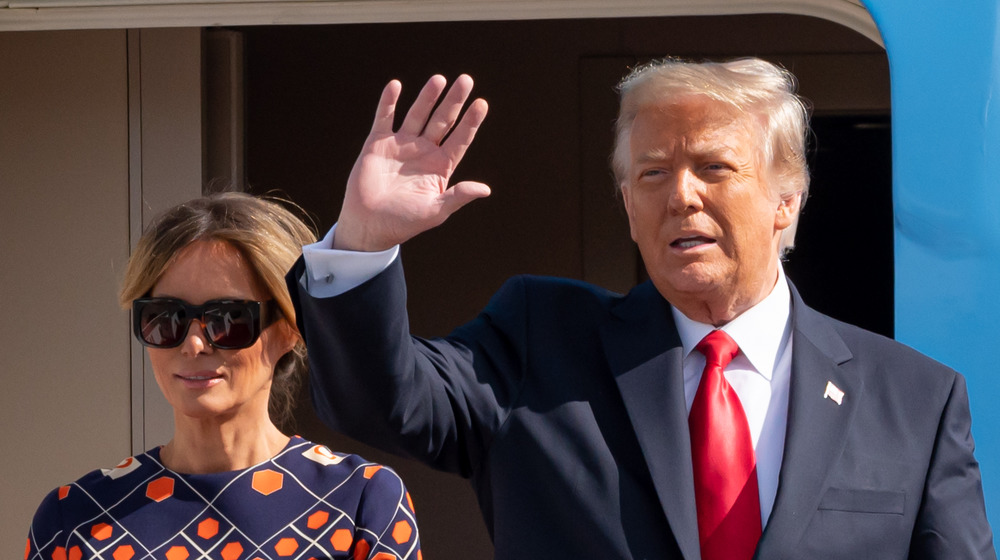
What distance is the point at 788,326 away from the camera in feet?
5.46

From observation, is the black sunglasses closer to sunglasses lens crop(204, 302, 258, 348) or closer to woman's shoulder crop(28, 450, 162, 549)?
sunglasses lens crop(204, 302, 258, 348)

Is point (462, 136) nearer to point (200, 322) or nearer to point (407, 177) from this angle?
point (407, 177)

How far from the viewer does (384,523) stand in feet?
5.64

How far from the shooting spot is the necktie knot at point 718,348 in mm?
1568

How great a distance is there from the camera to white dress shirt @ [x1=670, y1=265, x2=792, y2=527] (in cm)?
153

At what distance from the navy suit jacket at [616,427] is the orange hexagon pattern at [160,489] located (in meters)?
0.49

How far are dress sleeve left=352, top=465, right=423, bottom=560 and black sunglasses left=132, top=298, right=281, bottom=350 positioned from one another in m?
0.29

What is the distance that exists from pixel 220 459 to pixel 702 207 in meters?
0.85

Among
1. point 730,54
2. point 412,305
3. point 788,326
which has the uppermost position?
point 730,54

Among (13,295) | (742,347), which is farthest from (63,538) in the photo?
(13,295)

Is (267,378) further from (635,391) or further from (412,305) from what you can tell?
(412,305)

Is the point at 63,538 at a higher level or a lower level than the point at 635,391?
lower

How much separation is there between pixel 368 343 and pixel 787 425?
58 centimetres

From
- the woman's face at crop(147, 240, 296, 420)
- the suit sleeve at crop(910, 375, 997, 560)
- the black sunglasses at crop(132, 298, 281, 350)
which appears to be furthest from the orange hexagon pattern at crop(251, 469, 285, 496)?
the suit sleeve at crop(910, 375, 997, 560)
